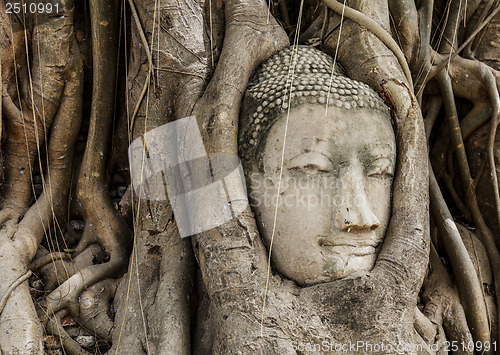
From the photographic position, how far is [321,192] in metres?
2.16

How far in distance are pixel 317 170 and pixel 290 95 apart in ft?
1.06

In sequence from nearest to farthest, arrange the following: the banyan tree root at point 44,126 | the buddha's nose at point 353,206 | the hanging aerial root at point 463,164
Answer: the buddha's nose at point 353,206, the banyan tree root at point 44,126, the hanging aerial root at point 463,164

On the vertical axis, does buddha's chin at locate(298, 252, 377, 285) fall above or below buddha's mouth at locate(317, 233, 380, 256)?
below

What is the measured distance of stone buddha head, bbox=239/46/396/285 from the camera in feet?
7.06

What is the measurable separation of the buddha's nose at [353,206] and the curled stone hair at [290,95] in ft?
0.98

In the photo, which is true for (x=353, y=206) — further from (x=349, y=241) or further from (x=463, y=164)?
(x=463, y=164)

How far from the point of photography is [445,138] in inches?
124

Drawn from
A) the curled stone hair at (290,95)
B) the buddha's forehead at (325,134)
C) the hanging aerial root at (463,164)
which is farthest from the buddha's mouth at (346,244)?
the hanging aerial root at (463,164)

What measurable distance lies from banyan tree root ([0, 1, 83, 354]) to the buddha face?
3.68 ft

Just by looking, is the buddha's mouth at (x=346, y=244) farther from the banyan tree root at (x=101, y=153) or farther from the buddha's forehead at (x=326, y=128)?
the banyan tree root at (x=101, y=153)

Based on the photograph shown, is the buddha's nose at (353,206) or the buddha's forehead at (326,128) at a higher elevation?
the buddha's forehead at (326,128)

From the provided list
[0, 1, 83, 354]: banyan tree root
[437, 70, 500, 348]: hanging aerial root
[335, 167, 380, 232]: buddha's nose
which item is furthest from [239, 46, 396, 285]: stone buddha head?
[0, 1, 83, 354]: banyan tree root

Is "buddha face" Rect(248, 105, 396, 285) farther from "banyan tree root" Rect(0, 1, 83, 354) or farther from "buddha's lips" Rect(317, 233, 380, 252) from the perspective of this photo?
"banyan tree root" Rect(0, 1, 83, 354)

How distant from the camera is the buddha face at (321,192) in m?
2.15
